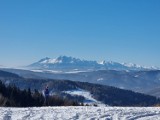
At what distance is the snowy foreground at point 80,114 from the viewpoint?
2506 centimetres

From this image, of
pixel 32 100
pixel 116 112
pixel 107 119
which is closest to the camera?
pixel 107 119

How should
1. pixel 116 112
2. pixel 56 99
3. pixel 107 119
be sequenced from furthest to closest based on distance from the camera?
1. pixel 56 99
2. pixel 116 112
3. pixel 107 119

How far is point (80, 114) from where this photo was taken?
26.0 metres

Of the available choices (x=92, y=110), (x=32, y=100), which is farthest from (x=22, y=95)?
(x=92, y=110)

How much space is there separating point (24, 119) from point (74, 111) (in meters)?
3.57

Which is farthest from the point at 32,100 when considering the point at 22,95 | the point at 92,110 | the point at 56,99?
the point at 92,110

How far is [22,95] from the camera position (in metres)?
78.8

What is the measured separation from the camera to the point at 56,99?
101 meters

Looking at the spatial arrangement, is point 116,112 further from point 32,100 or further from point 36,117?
point 32,100

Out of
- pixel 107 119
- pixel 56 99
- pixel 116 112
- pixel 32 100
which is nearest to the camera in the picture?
pixel 107 119

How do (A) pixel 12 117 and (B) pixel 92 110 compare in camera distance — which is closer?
(A) pixel 12 117

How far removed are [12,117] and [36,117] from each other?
4.63 ft

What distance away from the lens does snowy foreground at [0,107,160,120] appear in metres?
25.1

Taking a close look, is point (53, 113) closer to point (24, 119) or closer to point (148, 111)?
point (24, 119)
